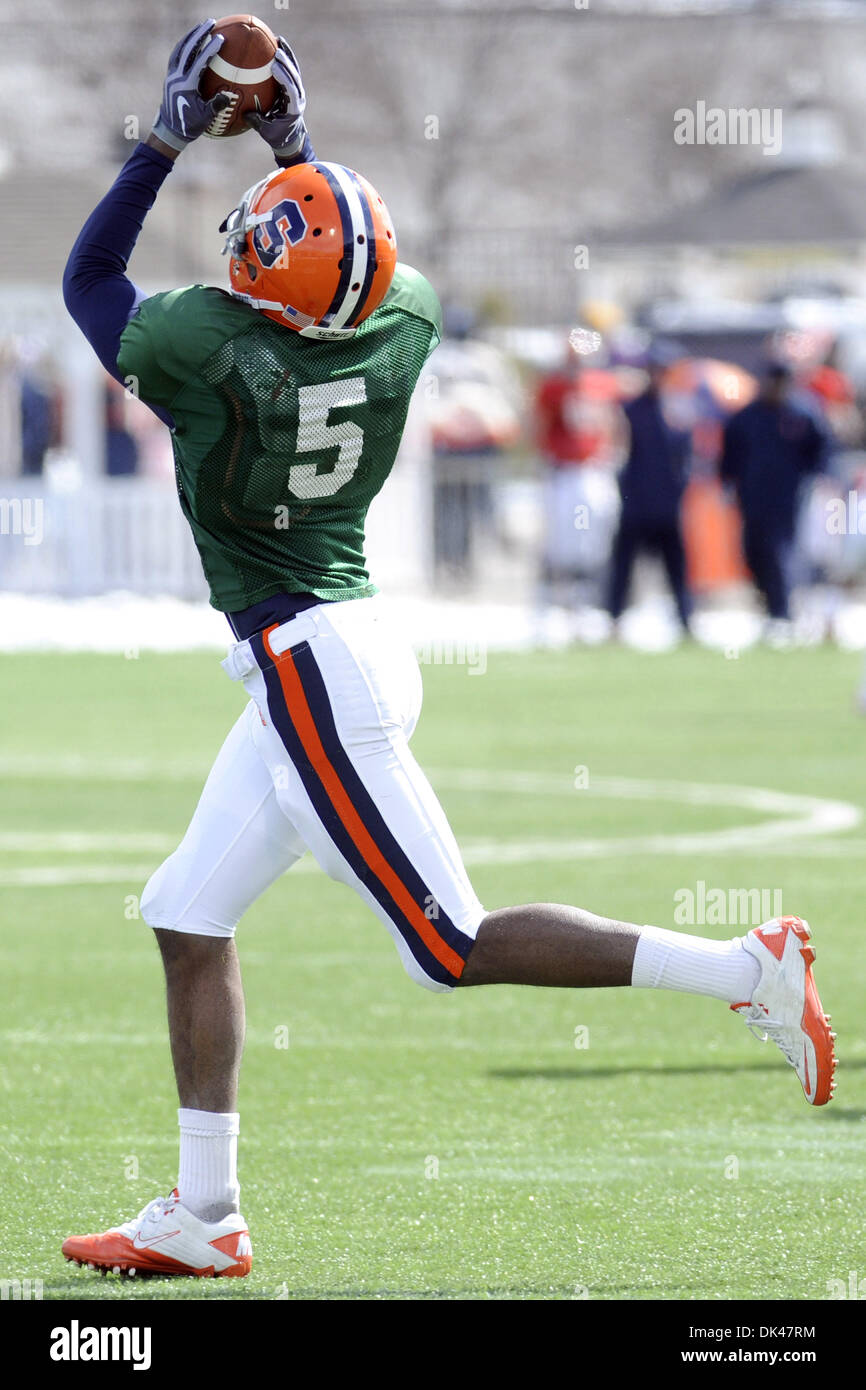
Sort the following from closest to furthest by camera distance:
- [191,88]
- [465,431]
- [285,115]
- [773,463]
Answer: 1. [191,88]
2. [285,115]
3. [773,463]
4. [465,431]

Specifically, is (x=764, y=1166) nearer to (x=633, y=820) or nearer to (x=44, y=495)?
(x=633, y=820)

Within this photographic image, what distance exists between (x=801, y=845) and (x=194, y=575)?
1740 cm

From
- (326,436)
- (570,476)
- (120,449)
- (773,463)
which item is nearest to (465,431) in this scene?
(120,449)

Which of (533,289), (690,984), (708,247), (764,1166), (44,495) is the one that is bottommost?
(764,1166)

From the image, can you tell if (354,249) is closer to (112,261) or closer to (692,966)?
(112,261)

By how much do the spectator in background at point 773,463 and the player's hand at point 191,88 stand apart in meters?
18.5

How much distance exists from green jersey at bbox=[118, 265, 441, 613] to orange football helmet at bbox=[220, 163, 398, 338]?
2.7 inches

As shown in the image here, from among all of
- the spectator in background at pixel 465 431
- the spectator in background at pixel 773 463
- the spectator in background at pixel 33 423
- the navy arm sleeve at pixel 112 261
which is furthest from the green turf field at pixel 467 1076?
the spectator in background at pixel 33 423

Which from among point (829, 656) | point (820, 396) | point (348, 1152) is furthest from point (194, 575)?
point (348, 1152)

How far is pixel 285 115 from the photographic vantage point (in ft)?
19.4

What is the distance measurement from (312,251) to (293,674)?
85 cm

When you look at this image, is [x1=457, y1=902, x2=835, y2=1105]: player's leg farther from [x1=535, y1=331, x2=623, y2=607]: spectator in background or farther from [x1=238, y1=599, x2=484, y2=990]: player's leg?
[x1=535, y1=331, x2=623, y2=607]: spectator in background

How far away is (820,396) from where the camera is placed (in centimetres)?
2686

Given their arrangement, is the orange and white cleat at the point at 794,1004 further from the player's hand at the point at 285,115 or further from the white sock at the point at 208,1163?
the player's hand at the point at 285,115
